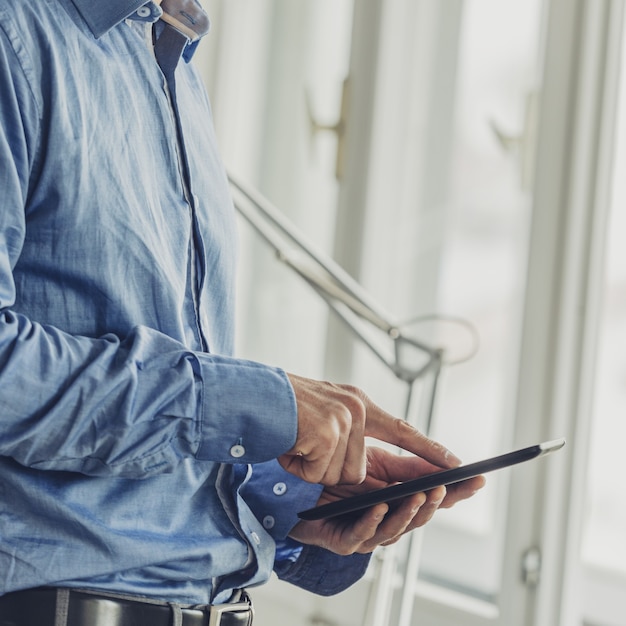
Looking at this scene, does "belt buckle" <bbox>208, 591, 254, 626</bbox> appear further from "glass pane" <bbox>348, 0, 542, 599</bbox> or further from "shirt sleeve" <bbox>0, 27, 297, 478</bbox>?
"glass pane" <bbox>348, 0, 542, 599</bbox>

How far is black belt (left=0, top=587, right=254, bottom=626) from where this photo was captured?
0.71 meters

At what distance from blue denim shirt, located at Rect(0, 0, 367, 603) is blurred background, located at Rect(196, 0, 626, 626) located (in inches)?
24.3

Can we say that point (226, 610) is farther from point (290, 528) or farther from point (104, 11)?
point (104, 11)

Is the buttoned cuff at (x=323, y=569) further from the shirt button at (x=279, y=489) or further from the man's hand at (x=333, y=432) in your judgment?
the man's hand at (x=333, y=432)

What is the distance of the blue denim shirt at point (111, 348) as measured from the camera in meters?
0.65

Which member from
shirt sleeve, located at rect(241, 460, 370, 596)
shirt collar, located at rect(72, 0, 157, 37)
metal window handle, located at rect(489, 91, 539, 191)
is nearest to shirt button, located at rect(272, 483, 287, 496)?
shirt sleeve, located at rect(241, 460, 370, 596)

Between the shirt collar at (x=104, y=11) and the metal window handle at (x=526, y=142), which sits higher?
the metal window handle at (x=526, y=142)

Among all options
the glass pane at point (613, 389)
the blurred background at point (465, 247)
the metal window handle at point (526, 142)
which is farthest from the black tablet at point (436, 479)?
the metal window handle at point (526, 142)

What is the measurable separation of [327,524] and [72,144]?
0.44 meters

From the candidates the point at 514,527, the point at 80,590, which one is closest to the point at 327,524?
the point at 80,590

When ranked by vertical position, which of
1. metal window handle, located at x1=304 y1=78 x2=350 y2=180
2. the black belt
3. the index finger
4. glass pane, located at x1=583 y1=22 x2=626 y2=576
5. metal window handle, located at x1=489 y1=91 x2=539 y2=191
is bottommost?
the black belt

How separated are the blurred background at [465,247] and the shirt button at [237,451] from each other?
2.33 ft

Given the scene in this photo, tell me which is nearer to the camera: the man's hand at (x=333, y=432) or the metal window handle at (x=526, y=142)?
the man's hand at (x=333, y=432)

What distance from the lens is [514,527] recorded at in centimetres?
167
